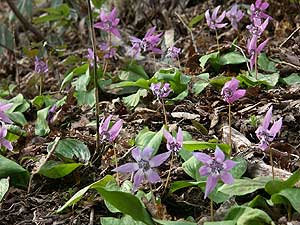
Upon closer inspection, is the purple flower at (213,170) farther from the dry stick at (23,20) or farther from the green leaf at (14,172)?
the dry stick at (23,20)

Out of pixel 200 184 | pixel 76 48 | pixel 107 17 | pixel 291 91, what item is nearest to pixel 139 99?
pixel 107 17

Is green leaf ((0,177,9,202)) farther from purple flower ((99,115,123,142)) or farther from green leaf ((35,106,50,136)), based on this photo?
green leaf ((35,106,50,136))

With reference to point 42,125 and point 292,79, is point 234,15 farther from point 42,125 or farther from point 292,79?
point 42,125

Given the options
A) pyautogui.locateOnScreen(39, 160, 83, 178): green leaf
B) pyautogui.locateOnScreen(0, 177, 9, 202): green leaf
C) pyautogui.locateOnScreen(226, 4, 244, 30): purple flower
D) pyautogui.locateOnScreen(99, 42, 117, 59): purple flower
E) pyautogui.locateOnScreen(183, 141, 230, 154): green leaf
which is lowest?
pyautogui.locateOnScreen(99, 42, 117, 59): purple flower

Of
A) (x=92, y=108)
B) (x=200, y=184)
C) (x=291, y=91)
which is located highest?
(x=200, y=184)

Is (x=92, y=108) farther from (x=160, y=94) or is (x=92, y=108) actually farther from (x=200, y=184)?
(x=200, y=184)

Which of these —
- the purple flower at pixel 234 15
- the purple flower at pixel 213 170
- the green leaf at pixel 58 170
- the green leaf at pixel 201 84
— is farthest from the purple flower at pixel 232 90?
the purple flower at pixel 234 15

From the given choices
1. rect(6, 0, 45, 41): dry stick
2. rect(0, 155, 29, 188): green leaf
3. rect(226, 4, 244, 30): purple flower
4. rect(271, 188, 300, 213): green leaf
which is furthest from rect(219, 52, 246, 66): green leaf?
rect(6, 0, 45, 41): dry stick
